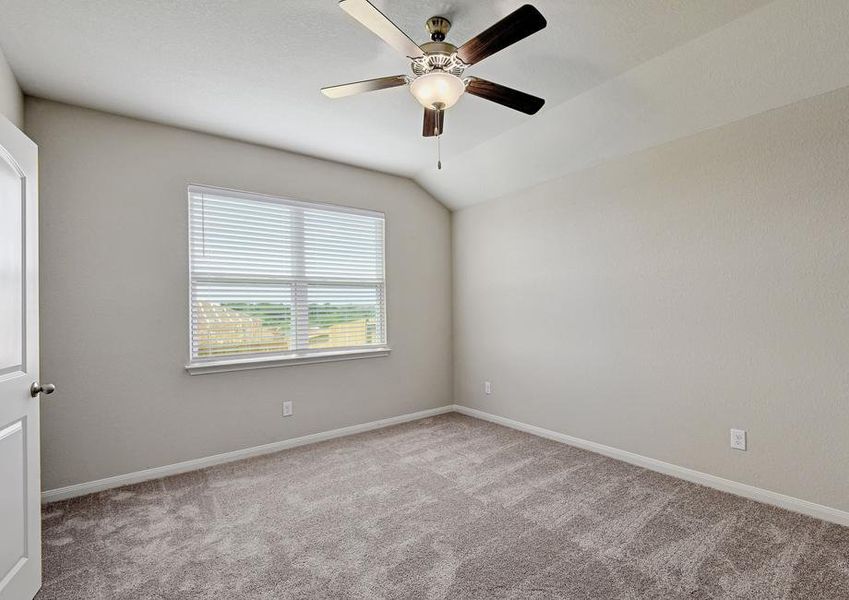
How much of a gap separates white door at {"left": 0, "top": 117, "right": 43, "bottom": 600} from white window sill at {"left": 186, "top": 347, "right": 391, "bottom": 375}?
1367 millimetres

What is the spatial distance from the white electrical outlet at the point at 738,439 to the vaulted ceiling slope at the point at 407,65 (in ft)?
6.38

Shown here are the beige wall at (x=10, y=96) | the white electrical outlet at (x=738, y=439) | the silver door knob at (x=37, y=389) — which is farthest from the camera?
the white electrical outlet at (x=738, y=439)

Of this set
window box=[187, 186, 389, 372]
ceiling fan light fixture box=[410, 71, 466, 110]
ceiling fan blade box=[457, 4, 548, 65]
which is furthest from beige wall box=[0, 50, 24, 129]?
ceiling fan blade box=[457, 4, 548, 65]

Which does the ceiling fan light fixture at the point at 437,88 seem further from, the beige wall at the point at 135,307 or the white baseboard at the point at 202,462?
the white baseboard at the point at 202,462

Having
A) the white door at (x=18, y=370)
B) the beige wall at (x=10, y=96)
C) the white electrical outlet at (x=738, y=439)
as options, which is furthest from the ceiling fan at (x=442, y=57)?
the white electrical outlet at (x=738, y=439)

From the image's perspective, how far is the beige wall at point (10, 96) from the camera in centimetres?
222

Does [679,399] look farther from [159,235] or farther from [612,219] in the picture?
[159,235]

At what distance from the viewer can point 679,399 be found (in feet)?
9.68

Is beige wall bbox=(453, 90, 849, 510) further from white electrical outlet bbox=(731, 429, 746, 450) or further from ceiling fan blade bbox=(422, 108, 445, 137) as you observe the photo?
ceiling fan blade bbox=(422, 108, 445, 137)

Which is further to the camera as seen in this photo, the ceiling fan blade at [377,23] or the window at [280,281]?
the window at [280,281]

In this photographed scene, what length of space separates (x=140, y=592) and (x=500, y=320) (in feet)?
10.9

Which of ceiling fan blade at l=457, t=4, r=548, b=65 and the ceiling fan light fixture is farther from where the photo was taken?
the ceiling fan light fixture

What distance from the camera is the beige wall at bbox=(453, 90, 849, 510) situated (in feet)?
7.72

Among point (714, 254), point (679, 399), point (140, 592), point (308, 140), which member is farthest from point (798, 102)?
point (140, 592)
